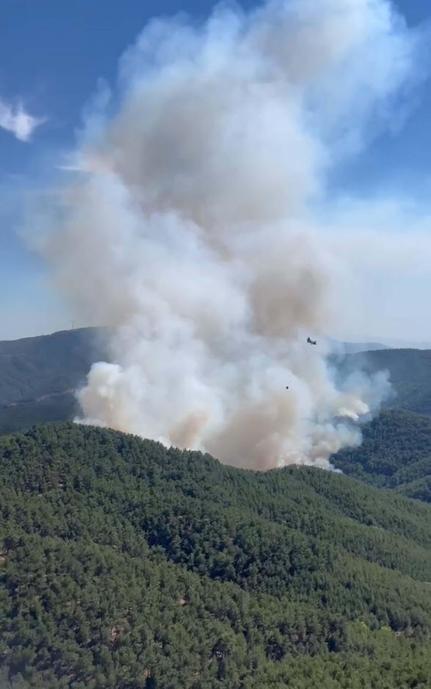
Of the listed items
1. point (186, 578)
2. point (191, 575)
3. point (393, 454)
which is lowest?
point (186, 578)

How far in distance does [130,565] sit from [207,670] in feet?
37.8

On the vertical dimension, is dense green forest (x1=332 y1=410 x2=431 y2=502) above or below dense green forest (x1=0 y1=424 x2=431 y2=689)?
above

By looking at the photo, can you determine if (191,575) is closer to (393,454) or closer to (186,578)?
(186,578)

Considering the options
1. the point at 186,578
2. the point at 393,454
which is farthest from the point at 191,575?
the point at 393,454

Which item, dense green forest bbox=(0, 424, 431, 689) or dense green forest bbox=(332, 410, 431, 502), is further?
dense green forest bbox=(332, 410, 431, 502)

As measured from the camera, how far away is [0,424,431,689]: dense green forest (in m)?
47.8

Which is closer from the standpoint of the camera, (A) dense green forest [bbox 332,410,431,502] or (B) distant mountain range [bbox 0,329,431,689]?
(B) distant mountain range [bbox 0,329,431,689]

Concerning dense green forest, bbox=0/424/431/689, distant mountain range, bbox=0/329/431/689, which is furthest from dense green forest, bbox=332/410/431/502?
dense green forest, bbox=0/424/431/689

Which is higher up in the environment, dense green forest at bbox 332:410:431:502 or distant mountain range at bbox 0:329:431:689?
dense green forest at bbox 332:410:431:502

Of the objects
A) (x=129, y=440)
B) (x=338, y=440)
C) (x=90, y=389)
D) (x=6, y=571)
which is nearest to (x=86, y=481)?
(x=129, y=440)

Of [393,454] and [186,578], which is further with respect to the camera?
[393,454]

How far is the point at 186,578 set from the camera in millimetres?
58562

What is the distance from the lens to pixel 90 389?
108 metres

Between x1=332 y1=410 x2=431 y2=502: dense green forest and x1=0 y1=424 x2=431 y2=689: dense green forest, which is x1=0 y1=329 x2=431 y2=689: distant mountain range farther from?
x1=332 y1=410 x2=431 y2=502: dense green forest
